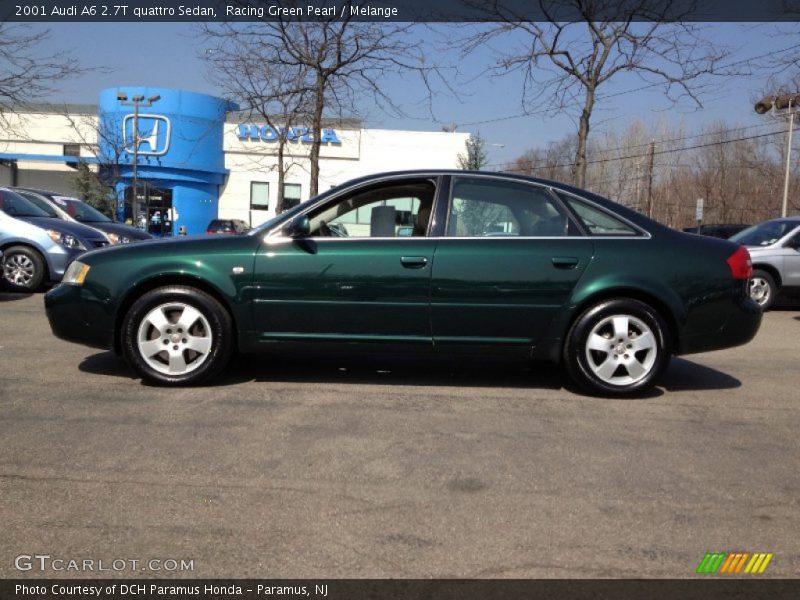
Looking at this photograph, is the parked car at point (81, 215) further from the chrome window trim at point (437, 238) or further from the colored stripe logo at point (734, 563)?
the colored stripe logo at point (734, 563)

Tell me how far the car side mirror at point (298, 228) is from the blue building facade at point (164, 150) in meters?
33.6

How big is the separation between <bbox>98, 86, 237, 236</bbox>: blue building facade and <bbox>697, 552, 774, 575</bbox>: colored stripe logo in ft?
120

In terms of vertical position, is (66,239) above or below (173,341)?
above

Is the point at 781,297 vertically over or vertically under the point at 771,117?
under

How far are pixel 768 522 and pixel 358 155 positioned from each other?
38.2m

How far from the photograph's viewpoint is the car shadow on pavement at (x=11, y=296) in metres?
10.1

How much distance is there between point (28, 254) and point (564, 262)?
8.62 m

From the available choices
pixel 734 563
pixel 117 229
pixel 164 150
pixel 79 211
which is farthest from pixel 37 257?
pixel 164 150

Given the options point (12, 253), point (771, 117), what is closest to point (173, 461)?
point (12, 253)

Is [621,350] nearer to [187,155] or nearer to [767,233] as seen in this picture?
[767,233]

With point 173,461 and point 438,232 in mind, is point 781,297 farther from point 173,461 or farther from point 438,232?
point 173,461

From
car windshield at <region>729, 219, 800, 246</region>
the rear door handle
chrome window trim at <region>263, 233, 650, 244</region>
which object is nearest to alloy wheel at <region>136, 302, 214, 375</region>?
chrome window trim at <region>263, 233, 650, 244</region>

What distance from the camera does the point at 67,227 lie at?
1101cm

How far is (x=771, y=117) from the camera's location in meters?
24.5
